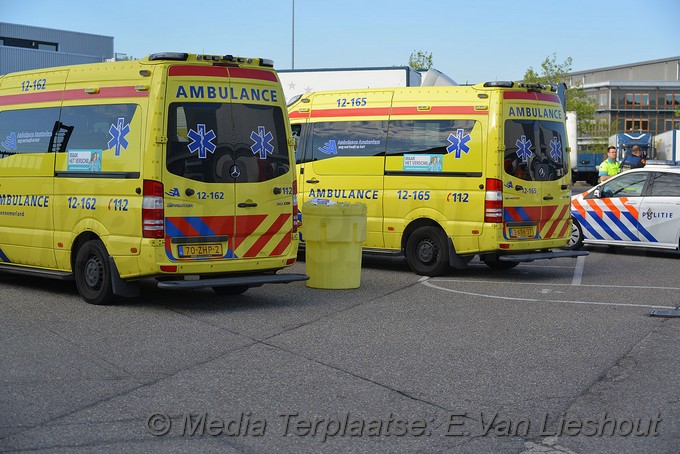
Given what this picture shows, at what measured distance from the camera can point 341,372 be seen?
732 centimetres

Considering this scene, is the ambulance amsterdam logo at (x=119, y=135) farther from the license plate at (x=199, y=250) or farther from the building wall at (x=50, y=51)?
the building wall at (x=50, y=51)

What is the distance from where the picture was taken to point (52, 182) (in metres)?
11.0

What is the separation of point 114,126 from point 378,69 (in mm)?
10314

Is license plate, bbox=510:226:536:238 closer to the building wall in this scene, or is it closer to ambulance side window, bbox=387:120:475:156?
ambulance side window, bbox=387:120:475:156

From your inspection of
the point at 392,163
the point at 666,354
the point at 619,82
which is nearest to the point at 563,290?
the point at 392,163

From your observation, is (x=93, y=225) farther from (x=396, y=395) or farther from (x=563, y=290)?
(x=563, y=290)

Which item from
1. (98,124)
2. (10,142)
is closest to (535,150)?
(98,124)

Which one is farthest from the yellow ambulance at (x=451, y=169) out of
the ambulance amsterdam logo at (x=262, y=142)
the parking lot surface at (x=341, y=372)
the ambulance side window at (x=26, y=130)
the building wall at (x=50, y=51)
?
the building wall at (x=50, y=51)

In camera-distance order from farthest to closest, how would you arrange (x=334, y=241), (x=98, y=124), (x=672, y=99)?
(x=672, y=99) → (x=334, y=241) → (x=98, y=124)

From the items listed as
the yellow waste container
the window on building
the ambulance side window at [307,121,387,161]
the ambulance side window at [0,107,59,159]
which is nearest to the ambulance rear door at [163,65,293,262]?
the yellow waste container

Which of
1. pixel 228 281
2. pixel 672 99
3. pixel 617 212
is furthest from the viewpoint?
pixel 672 99

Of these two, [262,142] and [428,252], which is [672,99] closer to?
[428,252]

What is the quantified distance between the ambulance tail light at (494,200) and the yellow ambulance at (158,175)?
3.20m

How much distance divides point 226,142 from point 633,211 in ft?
29.5
